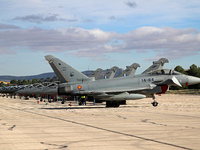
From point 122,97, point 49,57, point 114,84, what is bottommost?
point 122,97

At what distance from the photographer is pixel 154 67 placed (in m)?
46.5

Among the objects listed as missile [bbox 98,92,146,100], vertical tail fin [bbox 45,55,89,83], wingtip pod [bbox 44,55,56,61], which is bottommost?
missile [bbox 98,92,146,100]

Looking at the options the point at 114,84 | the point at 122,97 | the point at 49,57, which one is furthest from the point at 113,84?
the point at 49,57

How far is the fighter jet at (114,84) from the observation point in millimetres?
28584

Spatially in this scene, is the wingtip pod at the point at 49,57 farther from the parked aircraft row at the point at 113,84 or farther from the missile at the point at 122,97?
the missile at the point at 122,97

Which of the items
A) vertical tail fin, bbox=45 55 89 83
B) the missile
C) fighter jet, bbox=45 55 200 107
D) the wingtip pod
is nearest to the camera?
the missile

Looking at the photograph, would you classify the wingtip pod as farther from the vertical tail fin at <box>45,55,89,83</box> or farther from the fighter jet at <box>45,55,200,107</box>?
the vertical tail fin at <box>45,55,89,83</box>

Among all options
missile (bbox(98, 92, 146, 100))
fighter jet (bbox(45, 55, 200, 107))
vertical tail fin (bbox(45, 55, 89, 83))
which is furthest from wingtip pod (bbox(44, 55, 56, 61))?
missile (bbox(98, 92, 146, 100))

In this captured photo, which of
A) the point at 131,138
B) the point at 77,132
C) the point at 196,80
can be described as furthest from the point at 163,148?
the point at 196,80

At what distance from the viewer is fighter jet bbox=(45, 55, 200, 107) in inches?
1125

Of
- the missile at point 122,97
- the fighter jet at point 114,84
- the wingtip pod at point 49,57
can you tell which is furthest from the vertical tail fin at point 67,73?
the missile at point 122,97

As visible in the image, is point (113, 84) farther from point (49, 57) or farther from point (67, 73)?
point (49, 57)

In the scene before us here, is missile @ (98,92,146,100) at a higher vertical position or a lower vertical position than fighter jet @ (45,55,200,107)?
lower

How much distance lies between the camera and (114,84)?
1164 inches
